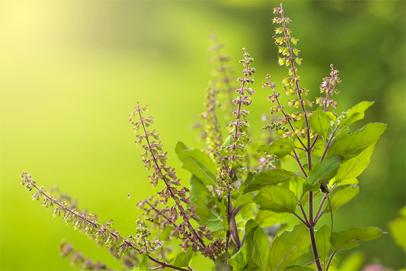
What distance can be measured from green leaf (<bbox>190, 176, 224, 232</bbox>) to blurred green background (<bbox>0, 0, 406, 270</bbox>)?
313cm

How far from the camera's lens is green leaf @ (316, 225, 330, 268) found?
24.8 inches

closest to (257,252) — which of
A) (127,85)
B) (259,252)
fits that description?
(259,252)

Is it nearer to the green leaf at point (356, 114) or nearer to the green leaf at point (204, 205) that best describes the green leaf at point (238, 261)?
the green leaf at point (204, 205)

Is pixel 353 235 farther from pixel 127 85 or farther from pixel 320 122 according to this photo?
pixel 127 85

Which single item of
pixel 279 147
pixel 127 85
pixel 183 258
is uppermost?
pixel 127 85

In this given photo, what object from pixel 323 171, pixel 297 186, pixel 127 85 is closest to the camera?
pixel 323 171

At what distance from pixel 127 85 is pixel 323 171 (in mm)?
5123

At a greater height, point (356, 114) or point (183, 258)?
point (356, 114)

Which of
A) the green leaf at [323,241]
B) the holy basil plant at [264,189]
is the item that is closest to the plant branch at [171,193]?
the holy basil plant at [264,189]

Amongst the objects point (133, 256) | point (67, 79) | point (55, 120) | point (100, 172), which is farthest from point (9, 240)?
point (133, 256)

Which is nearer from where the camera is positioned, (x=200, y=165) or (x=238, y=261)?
(x=238, y=261)

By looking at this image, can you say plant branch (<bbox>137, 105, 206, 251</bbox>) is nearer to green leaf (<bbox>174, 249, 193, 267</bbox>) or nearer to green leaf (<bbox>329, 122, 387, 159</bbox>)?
green leaf (<bbox>174, 249, 193, 267</bbox>)

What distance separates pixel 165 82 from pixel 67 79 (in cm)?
89

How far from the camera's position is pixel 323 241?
2.07 feet
